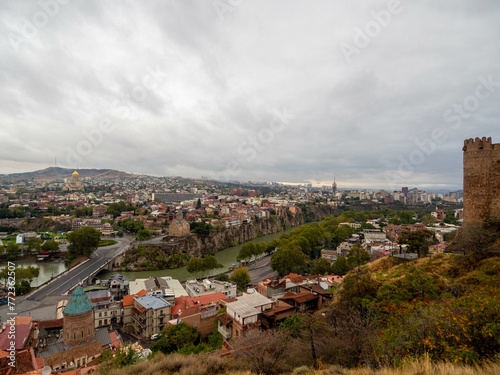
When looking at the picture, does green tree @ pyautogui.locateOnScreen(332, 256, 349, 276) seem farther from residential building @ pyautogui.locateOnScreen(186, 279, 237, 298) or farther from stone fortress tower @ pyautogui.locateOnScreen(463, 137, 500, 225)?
stone fortress tower @ pyautogui.locateOnScreen(463, 137, 500, 225)

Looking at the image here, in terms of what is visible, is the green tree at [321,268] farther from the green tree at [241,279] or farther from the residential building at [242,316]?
the residential building at [242,316]

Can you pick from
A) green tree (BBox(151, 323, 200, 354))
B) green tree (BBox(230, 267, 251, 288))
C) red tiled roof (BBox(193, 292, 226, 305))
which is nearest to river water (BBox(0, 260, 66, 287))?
green tree (BBox(230, 267, 251, 288))

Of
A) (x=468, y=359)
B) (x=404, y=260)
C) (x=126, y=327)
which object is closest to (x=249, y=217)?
(x=126, y=327)

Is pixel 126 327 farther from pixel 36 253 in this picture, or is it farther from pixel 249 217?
pixel 249 217

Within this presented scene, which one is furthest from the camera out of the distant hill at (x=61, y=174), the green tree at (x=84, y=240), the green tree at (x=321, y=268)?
the distant hill at (x=61, y=174)

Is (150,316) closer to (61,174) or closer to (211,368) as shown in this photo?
(211,368)

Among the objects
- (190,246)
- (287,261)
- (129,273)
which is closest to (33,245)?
(129,273)

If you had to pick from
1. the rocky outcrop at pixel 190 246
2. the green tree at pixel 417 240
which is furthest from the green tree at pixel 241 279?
the green tree at pixel 417 240
